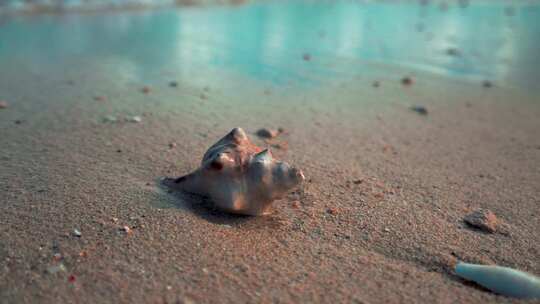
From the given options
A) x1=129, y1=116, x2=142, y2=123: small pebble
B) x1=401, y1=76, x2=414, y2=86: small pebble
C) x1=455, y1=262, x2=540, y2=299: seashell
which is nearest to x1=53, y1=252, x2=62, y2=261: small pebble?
x1=455, y1=262, x2=540, y2=299: seashell

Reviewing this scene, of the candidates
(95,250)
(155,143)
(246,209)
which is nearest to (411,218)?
(246,209)

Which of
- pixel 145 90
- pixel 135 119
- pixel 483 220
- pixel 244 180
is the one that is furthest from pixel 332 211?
pixel 145 90

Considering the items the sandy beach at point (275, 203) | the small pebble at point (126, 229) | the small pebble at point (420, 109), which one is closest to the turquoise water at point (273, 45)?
the sandy beach at point (275, 203)

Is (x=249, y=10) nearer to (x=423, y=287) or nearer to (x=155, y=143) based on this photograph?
(x=155, y=143)

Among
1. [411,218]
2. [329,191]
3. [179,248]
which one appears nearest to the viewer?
[179,248]

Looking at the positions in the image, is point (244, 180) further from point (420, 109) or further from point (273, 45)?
point (273, 45)

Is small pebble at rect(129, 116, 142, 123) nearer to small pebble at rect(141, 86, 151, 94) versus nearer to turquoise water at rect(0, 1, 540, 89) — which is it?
small pebble at rect(141, 86, 151, 94)
